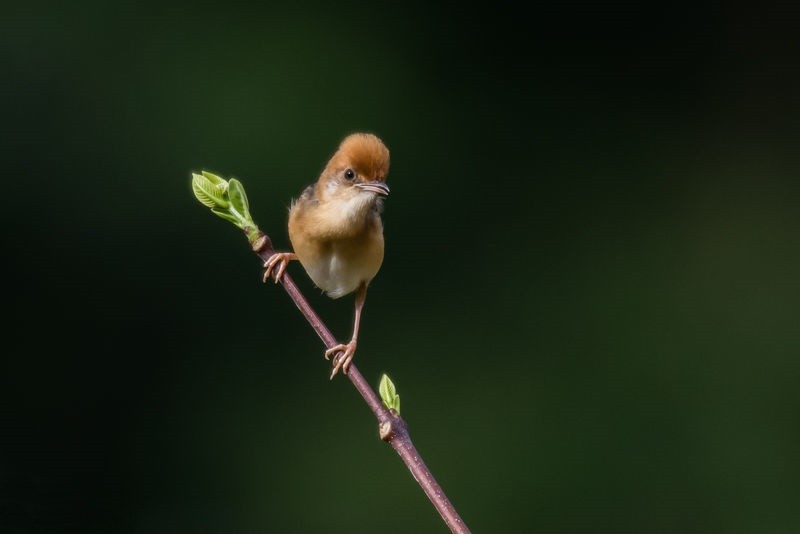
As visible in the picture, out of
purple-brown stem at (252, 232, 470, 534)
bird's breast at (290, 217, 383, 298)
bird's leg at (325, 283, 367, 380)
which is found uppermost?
purple-brown stem at (252, 232, 470, 534)

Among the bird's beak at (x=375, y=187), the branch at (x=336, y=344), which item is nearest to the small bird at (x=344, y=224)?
the bird's beak at (x=375, y=187)

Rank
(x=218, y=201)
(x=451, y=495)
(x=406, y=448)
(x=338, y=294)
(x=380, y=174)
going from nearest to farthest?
(x=406, y=448) < (x=218, y=201) < (x=380, y=174) < (x=338, y=294) < (x=451, y=495)

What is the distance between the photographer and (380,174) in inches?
108

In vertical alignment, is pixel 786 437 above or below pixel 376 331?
below

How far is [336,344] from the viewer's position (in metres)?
1.70

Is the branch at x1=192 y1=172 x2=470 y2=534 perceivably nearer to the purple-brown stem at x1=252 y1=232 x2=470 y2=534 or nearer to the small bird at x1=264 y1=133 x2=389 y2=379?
the purple-brown stem at x1=252 y1=232 x2=470 y2=534

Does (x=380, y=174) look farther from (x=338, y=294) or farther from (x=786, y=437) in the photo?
(x=786, y=437)

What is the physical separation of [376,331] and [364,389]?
4360 millimetres

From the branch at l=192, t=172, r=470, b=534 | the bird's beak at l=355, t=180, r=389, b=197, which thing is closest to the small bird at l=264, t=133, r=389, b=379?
the bird's beak at l=355, t=180, r=389, b=197

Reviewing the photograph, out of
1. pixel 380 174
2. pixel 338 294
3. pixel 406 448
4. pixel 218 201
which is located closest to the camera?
pixel 406 448

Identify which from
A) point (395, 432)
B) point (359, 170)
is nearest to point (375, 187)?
point (359, 170)

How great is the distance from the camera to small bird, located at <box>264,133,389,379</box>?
2758 millimetres

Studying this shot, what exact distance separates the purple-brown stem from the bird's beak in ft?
2.82

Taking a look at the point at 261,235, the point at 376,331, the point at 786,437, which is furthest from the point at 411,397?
the point at 261,235
